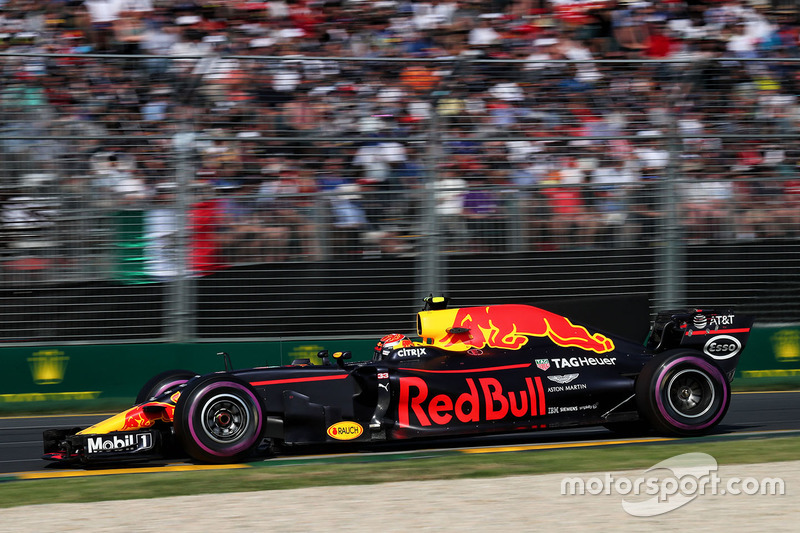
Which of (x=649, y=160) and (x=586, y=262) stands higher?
(x=649, y=160)

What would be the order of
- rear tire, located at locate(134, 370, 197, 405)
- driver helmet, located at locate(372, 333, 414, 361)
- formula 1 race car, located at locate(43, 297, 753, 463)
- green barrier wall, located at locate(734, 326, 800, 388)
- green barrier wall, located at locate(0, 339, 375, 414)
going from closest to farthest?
1. formula 1 race car, located at locate(43, 297, 753, 463)
2. driver helmet, located at locate(372, 333, 414, 361)
3. rear tire, located at locate(134, 370, 197, 405)
4. green barrier wall, located at locate(0, 339, 375, 414)
5. green barrier wall, located at locate(734, 326, 800, 388)

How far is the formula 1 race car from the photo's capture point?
264 inches

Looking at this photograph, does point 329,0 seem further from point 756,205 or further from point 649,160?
point 756,205

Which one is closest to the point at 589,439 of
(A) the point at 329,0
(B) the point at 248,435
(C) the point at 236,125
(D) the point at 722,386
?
(D) the point at 722,386

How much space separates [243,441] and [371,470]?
2.98 ft

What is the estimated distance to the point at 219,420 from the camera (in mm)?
6695

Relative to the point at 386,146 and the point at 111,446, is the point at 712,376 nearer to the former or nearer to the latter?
the point at 111,446

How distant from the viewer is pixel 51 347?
1013cm

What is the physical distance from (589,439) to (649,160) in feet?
13.5

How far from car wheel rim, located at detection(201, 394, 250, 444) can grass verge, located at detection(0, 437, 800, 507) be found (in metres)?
0.25

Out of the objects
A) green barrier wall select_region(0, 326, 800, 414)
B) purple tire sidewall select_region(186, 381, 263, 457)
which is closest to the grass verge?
purple tire sidewall select_region(186, 381, 263, 457)

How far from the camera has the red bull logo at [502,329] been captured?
7.43 m

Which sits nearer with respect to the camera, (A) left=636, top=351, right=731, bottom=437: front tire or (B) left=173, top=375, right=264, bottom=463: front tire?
(B) left=173, top=375, right=264, bottom=463: front tire

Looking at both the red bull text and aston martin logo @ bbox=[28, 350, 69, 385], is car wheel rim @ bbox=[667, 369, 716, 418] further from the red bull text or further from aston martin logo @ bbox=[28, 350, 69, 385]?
aston martin logo @ bbox=[28, 350, 69, 385]
